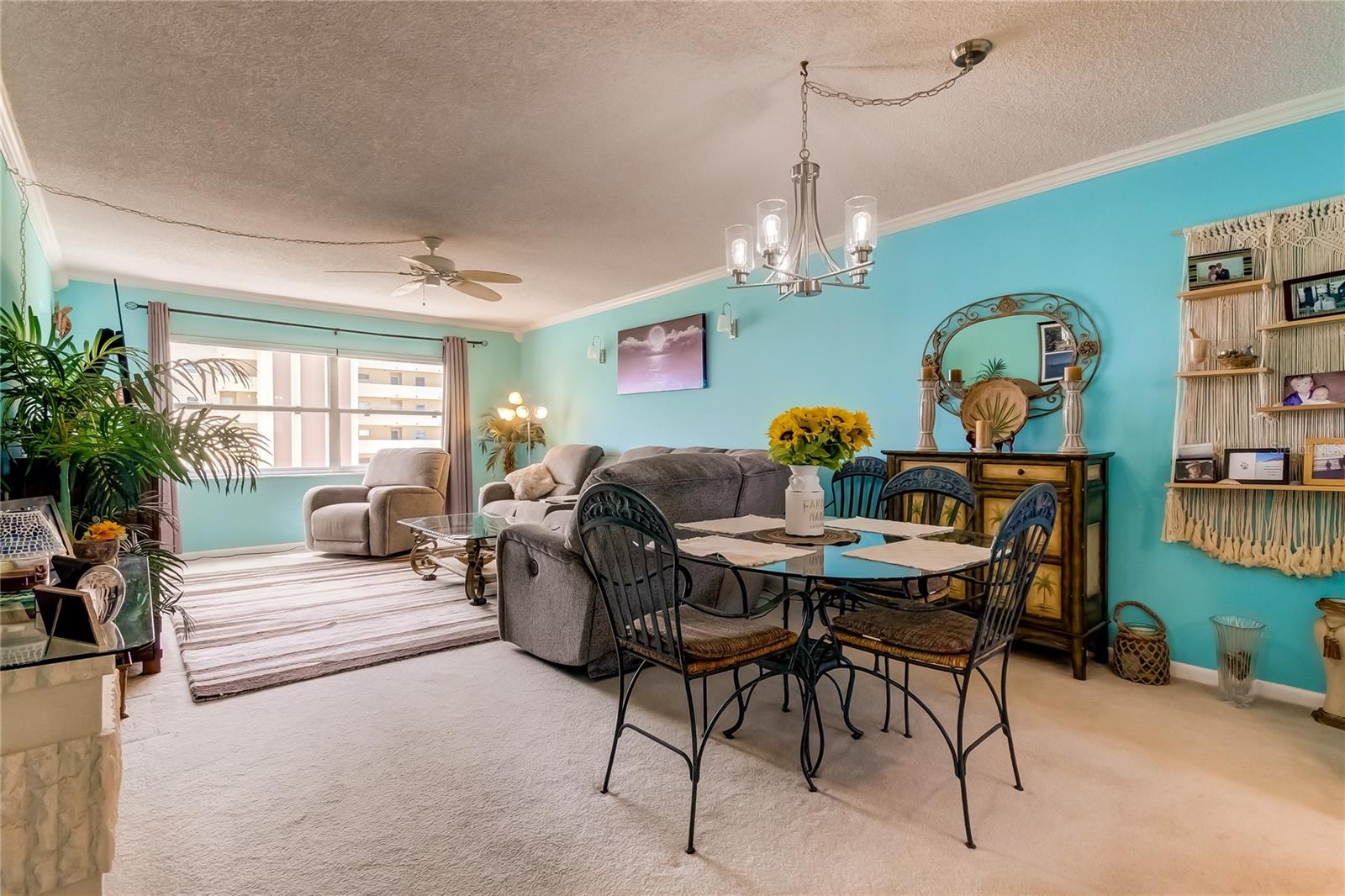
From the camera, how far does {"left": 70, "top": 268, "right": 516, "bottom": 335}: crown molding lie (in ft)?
16.5

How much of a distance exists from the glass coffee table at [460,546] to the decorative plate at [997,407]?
2.90 m

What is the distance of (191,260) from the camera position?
4.65m

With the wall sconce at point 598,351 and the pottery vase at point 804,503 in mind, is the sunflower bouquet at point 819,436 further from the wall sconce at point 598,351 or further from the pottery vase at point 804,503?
the wall sconce at point 598,351

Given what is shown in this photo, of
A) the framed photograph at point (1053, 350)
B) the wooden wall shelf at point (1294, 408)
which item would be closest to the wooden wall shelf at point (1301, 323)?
the wooden wall shelf at point (1294, 408)

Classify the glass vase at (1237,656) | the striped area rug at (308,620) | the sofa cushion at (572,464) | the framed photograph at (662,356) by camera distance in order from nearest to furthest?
the glass vase at (1237,656), the striped area rug at (308,620), the framed photograph at (662,356), the sofa cushion at (572,464)

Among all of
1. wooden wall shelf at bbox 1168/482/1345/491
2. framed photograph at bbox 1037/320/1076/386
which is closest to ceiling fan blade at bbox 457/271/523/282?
framed photograph at bbox 1037/320/1076/386

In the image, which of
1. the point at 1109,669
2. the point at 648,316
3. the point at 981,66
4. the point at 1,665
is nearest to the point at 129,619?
the point at 1,665

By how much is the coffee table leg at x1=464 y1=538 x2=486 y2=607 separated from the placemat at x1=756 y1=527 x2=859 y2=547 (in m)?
2.31

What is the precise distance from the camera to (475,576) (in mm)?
3994

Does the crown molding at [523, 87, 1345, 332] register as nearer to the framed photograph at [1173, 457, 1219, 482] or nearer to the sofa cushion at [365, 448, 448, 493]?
the framed photograph at [1173, 457, 1219, 482]

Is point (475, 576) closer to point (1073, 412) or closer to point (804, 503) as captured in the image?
point (804, 503)

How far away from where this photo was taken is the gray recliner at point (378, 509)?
17.4 feet

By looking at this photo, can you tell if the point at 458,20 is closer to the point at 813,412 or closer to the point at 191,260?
the point at 813,412

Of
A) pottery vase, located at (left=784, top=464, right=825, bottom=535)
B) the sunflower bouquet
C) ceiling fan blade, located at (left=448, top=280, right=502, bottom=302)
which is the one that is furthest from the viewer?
ceiling fan blade, located at (left=448, top=280, right=502, bottom=302)
